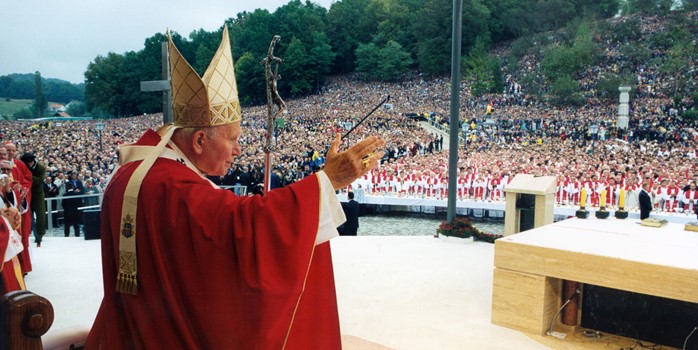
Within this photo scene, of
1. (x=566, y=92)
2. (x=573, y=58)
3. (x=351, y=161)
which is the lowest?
(x=351, y=161)

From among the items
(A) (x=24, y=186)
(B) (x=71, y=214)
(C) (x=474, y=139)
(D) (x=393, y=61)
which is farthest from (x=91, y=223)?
(D) (x=393, y=61)

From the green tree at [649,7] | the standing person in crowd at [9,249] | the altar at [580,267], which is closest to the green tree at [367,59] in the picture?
the green tree at [649,7]

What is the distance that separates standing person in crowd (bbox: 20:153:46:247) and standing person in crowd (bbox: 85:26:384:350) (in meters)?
5.54

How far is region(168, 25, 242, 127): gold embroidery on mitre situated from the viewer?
1.60m

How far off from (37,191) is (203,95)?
19.3 feet

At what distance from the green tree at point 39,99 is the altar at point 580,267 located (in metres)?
11.0

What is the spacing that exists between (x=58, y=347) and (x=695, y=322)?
3654mm

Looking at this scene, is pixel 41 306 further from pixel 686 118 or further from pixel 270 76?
pixel 686 118

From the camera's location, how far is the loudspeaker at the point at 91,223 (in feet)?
23.1

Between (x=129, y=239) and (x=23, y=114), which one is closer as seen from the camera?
(x=129, y=239)

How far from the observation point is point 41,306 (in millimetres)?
1034

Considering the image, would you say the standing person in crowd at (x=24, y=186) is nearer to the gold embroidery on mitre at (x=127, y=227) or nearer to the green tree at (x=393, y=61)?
the gold embroidery on mitre at (x=127, y=227)

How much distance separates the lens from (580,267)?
11.5 ft

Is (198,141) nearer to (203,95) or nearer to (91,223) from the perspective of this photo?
(203,95)
